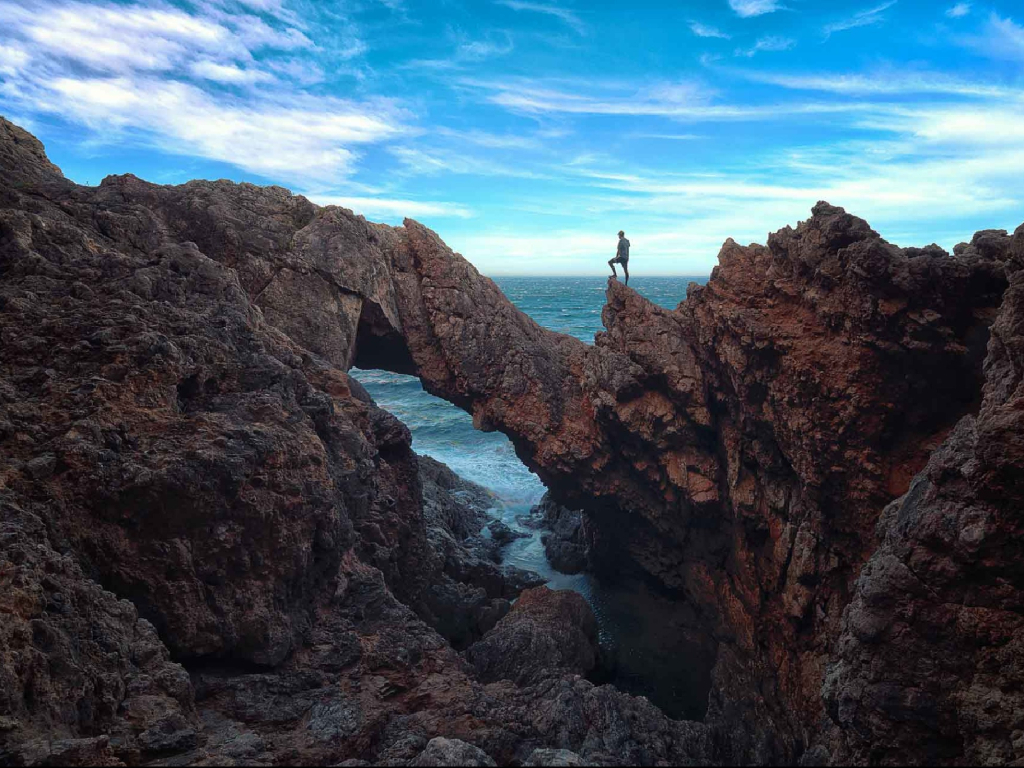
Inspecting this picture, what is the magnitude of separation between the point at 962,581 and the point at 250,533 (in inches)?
338

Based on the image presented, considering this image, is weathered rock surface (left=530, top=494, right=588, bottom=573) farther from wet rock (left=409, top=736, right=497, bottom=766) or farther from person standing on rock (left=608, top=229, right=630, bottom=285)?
wet rock (left=409, top=736, right=497, bottom=766)

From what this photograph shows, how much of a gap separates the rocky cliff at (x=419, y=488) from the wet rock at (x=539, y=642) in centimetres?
9

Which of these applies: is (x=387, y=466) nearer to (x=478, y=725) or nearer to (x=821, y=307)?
(x=478, y=725)

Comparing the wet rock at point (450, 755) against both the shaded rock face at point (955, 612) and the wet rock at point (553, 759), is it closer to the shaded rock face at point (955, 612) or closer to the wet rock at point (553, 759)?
the wet rock at point (553, 759)

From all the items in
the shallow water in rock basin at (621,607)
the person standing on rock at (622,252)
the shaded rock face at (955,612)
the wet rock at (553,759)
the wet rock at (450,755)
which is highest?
the person standing on rock at (622,252)

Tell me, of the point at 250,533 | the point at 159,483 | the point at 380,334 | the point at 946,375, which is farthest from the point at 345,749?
the point at 380,334

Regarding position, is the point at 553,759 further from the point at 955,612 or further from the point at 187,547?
the point at 187,547

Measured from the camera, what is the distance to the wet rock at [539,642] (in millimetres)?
11617

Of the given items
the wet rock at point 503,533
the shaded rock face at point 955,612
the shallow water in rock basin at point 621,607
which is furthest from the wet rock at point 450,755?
the wet rock at point 503,533

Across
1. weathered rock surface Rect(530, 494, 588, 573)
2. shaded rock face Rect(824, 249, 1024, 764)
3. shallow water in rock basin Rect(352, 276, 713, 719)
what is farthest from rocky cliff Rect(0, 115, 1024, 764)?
weathered rock surface Rect(530, 494, 588, 573)

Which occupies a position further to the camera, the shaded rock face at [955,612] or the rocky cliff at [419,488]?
the rocky cliff at [419,488]

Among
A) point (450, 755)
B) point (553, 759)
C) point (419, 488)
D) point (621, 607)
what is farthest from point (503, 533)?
point (450, 755)

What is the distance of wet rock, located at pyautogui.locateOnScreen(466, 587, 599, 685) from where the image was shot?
11617 mm

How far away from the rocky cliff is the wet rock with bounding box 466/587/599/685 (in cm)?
9
